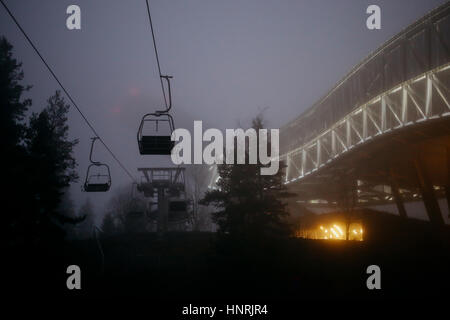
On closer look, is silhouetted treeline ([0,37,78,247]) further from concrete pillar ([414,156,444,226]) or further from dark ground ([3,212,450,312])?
concrete pillar ([414,156,444,226])

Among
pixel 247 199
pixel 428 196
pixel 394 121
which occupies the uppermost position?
pixel 394 121

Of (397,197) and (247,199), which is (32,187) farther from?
(397,197)

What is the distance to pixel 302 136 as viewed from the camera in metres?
44.1

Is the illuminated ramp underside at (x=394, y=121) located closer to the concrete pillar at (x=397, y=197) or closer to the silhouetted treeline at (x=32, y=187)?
the concrete pillar at (x=397, y=197)

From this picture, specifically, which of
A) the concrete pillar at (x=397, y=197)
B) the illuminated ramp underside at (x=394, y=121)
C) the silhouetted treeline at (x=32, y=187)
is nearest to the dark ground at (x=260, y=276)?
the silhouetted treeline at (x=32, y=187)

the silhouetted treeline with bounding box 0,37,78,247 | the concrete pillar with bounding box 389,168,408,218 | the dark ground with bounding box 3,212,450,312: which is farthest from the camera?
the concrete pillar with bounding box 389,168,408,218

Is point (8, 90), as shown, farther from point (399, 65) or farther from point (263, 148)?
point (399, 65)

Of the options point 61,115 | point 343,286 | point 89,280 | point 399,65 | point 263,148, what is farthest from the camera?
point 61,115

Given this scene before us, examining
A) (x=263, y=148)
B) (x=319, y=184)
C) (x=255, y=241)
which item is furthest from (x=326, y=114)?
(x=255, y=241)

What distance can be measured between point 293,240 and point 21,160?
1980cm

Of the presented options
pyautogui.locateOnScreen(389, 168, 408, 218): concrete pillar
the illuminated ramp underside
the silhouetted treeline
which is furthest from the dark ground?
pyautogui.locateOnScreen(389, 168, 408, 218): concrete pillar

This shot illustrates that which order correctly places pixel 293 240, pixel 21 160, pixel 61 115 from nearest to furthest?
pixel 293 240 < pixel 21 160 < pixel 61 115

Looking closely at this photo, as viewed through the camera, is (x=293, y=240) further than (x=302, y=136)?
No

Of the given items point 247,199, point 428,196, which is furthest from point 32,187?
point 428,196
